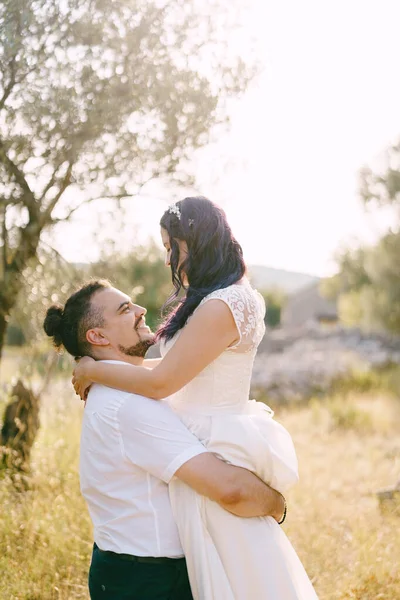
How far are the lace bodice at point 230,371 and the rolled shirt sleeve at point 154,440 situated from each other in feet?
0.70

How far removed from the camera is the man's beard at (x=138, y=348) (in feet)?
10.2

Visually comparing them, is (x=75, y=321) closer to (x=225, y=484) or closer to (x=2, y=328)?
(x=225, y=484)

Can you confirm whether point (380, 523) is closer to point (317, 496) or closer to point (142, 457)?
point (317, 496)

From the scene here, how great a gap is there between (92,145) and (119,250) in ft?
5.87

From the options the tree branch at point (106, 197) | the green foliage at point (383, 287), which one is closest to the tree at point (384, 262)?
the green foliage at point (383, 287)

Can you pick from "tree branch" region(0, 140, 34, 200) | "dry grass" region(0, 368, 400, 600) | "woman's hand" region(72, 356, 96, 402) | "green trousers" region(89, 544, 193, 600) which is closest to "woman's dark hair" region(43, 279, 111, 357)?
"woman's hand" region(72, 356, 96, 402)

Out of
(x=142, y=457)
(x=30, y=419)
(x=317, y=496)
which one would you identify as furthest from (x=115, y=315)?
(x=317, y=496)

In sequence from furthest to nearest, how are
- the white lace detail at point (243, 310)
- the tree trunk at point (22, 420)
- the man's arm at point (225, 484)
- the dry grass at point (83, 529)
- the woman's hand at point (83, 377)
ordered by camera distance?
the tree trunk at point (22, 420), the dry grass at point (83, 529), the woman's hand at point (83, 377), the white lace detail at point (243, 310), the man's arm at point (225, 484)

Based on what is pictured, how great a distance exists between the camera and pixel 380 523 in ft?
19.8

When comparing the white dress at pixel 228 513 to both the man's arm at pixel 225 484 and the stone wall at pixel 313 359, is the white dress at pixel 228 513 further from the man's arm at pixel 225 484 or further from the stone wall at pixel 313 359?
the stone wall at pixel 313 359

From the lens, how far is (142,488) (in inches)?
107

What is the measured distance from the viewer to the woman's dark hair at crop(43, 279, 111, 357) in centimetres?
308

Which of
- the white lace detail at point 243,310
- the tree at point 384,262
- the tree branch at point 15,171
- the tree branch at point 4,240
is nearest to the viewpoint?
the white lace detail at point 243,310

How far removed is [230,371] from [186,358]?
0.31m
